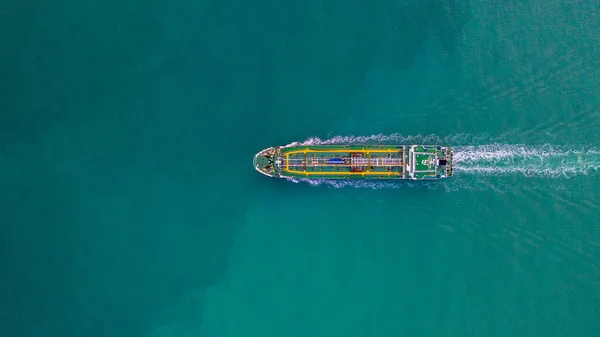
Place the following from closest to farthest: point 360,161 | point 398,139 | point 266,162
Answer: point 360,161, point 266,162, point 398,139

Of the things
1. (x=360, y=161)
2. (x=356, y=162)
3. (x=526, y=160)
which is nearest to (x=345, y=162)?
(x=356, y=162)

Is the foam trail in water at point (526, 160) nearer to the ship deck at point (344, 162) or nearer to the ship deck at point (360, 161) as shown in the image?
the ship deck at point (360, 161)

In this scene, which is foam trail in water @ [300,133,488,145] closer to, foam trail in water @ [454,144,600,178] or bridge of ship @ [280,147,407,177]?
foam trail in water @ [454,144,600,178]

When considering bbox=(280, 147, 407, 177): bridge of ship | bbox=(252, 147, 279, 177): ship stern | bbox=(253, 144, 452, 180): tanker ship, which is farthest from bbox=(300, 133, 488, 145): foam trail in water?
bbox=(252, 147, 279, 177): ship stern

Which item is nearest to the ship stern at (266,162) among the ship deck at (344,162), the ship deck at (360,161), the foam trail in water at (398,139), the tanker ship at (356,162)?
the tanker ship at (356,162)

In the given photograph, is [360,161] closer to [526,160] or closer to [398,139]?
[398,139]

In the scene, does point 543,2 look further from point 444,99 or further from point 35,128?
point 35,128
